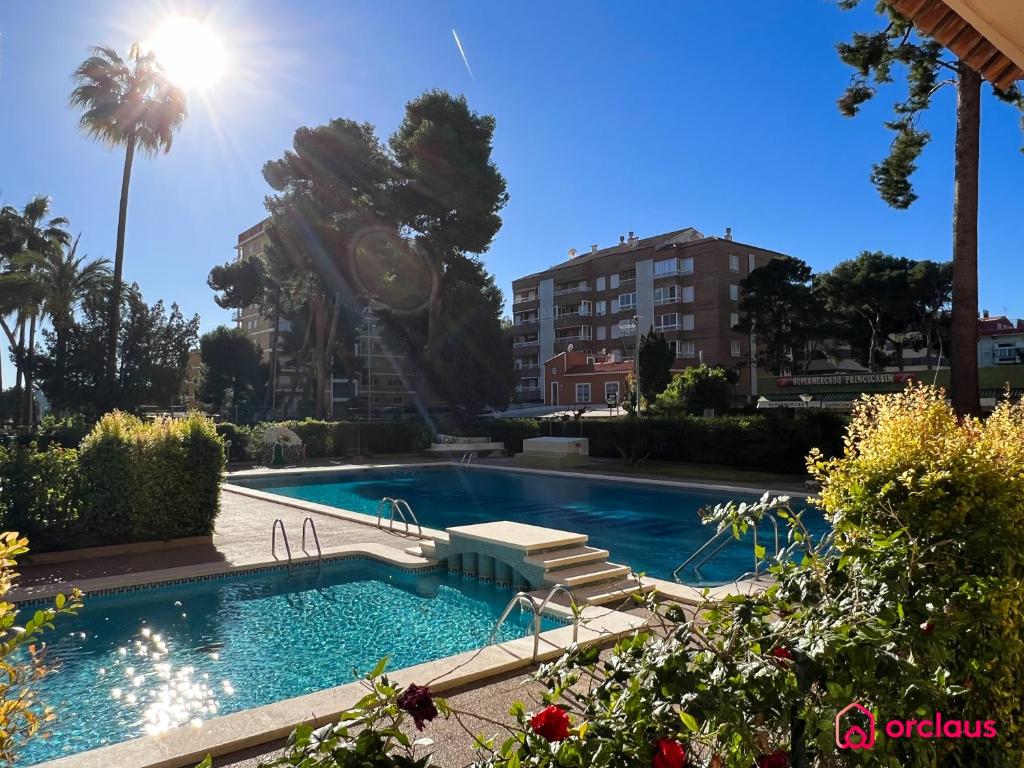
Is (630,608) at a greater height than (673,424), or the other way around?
(673,424)

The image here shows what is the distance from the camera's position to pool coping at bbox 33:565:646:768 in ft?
13.7

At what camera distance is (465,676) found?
541cm

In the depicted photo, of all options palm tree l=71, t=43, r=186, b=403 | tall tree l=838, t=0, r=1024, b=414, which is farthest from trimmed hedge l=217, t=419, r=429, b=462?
tall tree l=838, t=0, r=1024, b=414

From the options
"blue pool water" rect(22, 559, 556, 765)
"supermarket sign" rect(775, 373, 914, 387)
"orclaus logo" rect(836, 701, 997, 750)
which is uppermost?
"supermarket sign" rect(775, 373, 914, 387)

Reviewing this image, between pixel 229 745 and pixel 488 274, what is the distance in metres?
35.6

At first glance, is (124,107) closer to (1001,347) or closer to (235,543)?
(235,543)

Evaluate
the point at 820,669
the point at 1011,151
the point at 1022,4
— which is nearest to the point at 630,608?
the point at 820,669

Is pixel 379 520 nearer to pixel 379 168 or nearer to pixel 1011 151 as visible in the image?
pixel 1011 151

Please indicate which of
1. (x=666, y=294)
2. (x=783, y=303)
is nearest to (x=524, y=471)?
(x=783, y=303)

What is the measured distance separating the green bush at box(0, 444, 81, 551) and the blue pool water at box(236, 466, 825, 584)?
7.13 m

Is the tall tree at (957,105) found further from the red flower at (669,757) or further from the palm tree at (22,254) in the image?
the palm tree at (22,254)

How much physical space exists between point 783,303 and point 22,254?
4711 centimetres

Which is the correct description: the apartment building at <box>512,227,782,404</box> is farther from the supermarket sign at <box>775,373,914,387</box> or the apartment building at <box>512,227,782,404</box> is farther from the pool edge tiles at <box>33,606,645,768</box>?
the pool edge tiles at <box>33,606,645,768</box>

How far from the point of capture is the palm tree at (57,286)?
1252 inches
